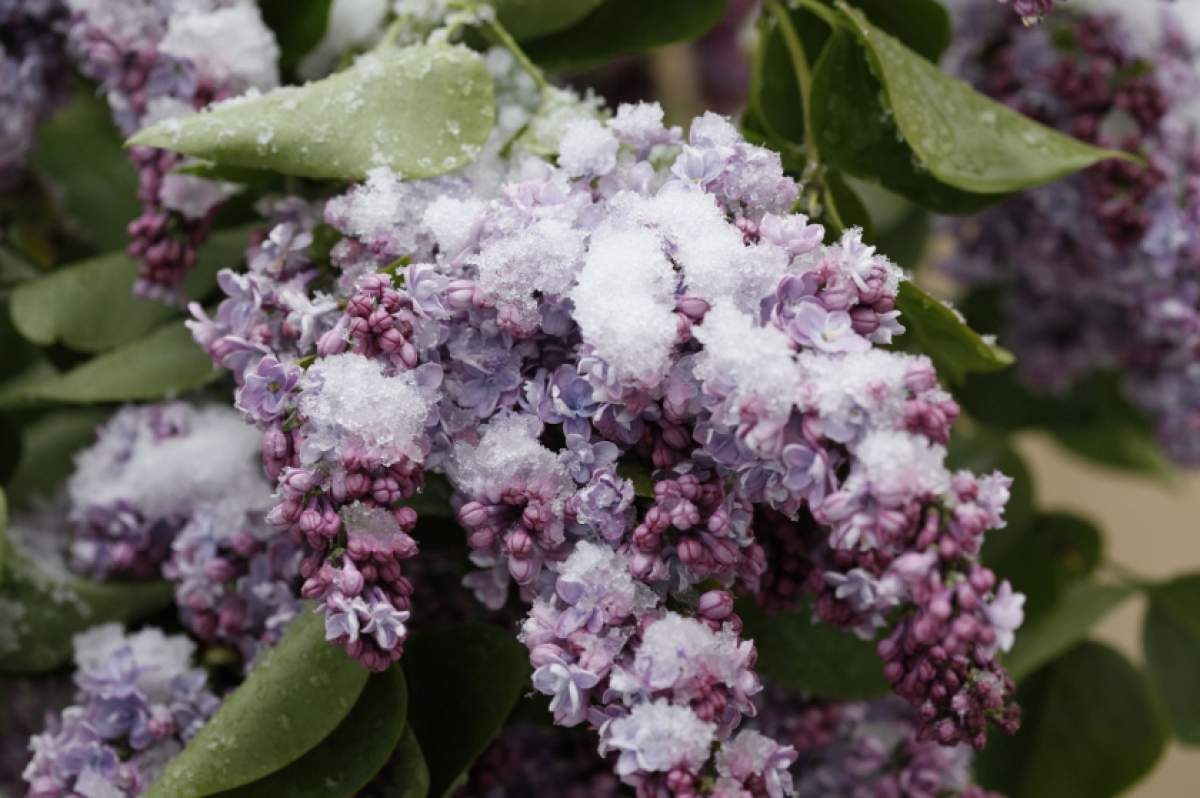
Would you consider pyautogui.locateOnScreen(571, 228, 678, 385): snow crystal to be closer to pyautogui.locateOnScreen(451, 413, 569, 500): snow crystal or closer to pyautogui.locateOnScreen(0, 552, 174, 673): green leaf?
pyautogui.locateOnScreen(451, 413, 569, 500): snow crystal

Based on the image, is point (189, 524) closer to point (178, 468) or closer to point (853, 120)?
point (178, 468)

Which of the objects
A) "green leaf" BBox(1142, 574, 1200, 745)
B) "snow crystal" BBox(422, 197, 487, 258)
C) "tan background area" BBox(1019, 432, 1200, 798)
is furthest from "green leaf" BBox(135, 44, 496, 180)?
"tan background area" BBox(1019, 432, 1200, 798)

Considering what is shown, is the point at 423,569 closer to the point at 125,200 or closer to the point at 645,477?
the point at 645,477

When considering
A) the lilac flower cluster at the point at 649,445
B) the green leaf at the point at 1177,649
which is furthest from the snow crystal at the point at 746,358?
the green leaf at the point at 1177,649

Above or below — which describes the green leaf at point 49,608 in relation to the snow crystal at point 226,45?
below

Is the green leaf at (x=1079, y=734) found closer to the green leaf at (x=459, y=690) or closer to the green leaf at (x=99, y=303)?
the green leaf at (x=459, y=690)

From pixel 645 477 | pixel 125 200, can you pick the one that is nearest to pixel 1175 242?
pixel 645 477

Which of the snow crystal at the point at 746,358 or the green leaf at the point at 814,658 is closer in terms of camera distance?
the snow crystal at the point at 746,358
